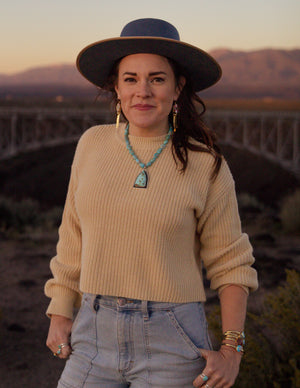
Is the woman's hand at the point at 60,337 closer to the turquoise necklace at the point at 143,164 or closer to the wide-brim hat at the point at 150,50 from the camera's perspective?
the turquoise necklace at the point at 143,164

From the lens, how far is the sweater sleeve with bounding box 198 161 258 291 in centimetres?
166

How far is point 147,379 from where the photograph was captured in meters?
1.51

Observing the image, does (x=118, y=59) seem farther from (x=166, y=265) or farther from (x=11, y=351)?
(x=11, y=351)

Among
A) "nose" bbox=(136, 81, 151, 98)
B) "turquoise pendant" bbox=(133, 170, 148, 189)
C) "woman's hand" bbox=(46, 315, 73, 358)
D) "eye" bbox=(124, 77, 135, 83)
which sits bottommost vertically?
"woman's hand" bbox=(46, 315, 73, 358)

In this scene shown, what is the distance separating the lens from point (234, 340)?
1.61 meters

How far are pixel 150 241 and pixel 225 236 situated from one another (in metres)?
0.24

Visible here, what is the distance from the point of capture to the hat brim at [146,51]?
1687 mm

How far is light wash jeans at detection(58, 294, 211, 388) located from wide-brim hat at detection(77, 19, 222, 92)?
2.52 ft

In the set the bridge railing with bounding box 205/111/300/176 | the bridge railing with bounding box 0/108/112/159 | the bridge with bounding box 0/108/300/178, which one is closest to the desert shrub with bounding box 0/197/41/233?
the bridge railing with bounding box 205/111/300/176

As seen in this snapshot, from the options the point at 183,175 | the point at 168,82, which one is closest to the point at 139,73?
the point at 168,82

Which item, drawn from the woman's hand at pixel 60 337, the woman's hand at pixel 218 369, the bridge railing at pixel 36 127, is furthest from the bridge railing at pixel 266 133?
the woman's hand at pixel 218 369

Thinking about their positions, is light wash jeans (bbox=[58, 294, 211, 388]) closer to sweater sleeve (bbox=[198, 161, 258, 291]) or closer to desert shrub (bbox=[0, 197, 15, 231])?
sweater sleeve (bbox=[198, 161, 258, 291])

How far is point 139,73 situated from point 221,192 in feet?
1.46

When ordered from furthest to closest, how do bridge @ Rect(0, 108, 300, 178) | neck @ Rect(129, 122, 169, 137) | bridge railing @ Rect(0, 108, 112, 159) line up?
bridge railing @ Rect(0, 108, 112, 159) → bridge @ Rect(0, 108, 300, 178) → neck @ Rect(129, 122, 169, 137)
